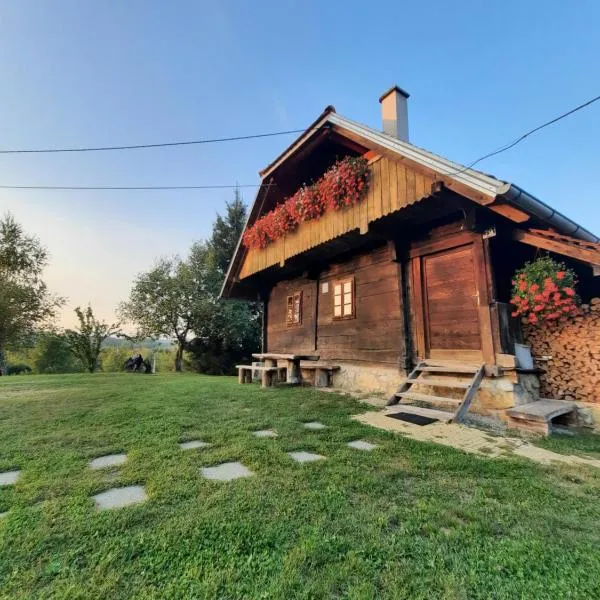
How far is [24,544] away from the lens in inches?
59.2

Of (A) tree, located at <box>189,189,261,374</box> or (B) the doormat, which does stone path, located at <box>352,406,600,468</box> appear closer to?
(B) the doormat

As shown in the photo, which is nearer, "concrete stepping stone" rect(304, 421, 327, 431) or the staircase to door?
"concrete stepping stone" rect(304, 421, 327, 431)

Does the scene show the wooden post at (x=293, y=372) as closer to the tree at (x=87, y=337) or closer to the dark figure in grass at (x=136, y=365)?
the dark figure in grass at (x=136, y=365)

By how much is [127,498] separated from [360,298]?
5.50 metres

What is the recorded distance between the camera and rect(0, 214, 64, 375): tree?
16.6m

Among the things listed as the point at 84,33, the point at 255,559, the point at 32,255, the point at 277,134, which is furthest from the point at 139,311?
the point at 255,559

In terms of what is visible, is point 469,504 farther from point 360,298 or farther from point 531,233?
point 360,298

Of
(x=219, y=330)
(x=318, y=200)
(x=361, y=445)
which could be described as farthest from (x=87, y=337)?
(x=361, y=445)

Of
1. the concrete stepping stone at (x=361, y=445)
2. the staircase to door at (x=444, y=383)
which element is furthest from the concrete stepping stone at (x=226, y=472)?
the staircase to door at (x=444, y=383)

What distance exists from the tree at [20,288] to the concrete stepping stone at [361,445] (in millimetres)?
20334

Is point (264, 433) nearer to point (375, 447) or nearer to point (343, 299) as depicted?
point (375, 447)

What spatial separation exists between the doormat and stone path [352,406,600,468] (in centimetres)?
10

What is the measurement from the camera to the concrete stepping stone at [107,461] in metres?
2.52

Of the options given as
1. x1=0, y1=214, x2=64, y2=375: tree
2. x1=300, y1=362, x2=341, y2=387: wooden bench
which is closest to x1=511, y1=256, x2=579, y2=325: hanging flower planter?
x1=300, y1=362, x2=341, y2=387: wooden bench
